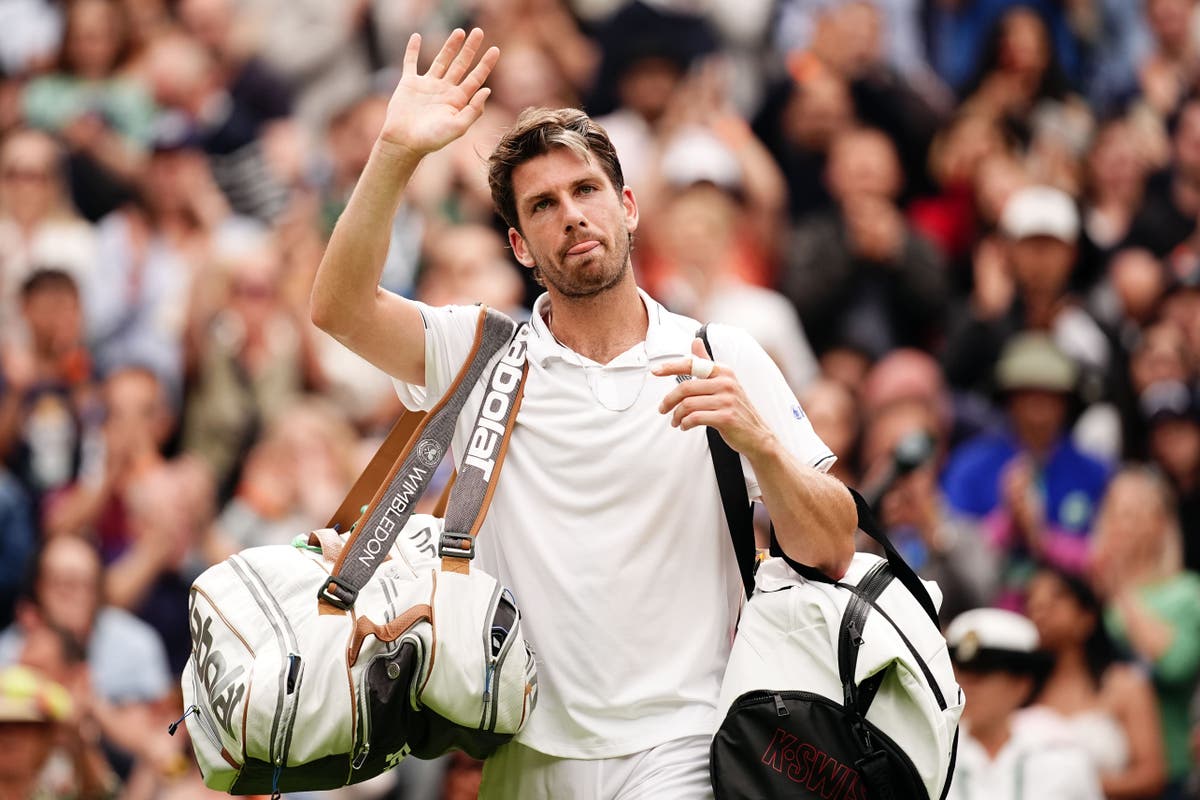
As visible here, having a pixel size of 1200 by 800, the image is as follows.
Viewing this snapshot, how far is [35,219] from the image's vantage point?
405 inches

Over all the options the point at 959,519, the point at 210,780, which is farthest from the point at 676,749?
the point at 959,519

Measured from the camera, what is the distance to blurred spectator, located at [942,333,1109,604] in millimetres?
8609

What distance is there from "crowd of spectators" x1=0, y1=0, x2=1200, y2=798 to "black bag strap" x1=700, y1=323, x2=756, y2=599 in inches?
112

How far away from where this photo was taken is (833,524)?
A: 4262 millimetres

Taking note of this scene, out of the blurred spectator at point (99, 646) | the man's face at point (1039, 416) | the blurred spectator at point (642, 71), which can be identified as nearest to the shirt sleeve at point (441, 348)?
the blurred spectator at point (99, 646)

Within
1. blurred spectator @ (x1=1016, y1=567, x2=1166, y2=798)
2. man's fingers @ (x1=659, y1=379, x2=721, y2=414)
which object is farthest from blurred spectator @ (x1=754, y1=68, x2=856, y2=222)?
man's fingers @ (x1=659, y1=379, x2=721, y2=414)

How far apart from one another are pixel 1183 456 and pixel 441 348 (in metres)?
5.23

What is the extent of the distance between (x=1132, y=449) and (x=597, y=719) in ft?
17.5

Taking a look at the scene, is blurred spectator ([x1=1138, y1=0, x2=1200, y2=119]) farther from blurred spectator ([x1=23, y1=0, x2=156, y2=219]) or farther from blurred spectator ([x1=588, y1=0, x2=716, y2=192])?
blurred spectator ([x1=23, y1=0, x2=156, y2=219])

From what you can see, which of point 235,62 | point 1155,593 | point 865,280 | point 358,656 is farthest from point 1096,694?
point 235,62

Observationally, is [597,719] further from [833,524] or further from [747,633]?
[833,524]

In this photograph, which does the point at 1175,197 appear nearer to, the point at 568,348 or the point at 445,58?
the point at 568,348

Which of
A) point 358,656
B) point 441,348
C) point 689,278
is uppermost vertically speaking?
point 689,278

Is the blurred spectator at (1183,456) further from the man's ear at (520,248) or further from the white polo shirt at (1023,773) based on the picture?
the man's ear at (520,248)
